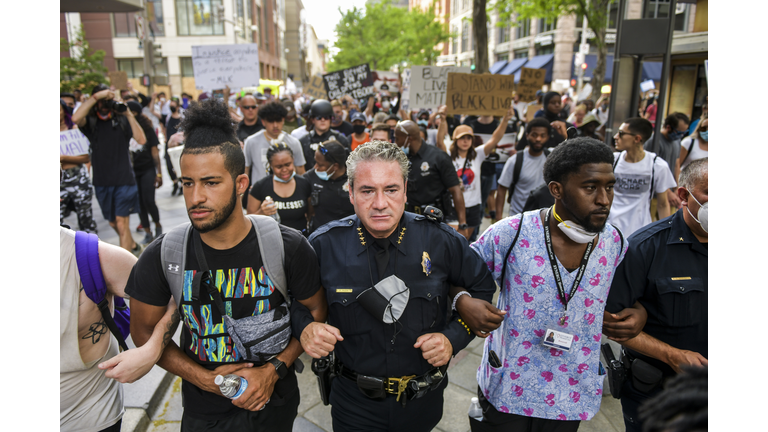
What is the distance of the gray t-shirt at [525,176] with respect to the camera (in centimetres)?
528

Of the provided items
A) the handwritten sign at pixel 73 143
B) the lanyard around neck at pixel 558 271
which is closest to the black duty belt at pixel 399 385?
the lanyard around neck at pixel 558 271

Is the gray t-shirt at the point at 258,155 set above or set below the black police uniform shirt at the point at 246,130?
below

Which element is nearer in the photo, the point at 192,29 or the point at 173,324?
the point at 173,324

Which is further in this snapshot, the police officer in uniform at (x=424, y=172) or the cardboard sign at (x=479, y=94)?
the cardboard sign at (x=479, y=94)

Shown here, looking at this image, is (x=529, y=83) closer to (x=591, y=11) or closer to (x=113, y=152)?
(x=113, y=152)

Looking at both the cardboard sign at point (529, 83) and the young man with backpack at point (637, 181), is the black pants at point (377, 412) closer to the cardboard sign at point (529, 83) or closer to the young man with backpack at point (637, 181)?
the young man with backpack at point (637, 181)

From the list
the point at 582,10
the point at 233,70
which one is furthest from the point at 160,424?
the point at 582,10

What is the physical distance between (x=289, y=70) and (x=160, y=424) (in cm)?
7712

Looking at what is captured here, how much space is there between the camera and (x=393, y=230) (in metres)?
2.11

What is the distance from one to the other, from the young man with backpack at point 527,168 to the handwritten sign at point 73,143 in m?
5.07

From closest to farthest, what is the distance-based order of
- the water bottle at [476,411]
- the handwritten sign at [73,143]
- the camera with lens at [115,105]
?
the water bottle at [476,411], the handwritten sign at [73,143], the camera with lens at [115,105]

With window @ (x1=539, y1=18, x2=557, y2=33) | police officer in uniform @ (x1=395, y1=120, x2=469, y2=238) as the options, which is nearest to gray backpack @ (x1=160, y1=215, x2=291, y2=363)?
police officer in uniform @ (x1=395, y1=120, x2=469, y2=238)

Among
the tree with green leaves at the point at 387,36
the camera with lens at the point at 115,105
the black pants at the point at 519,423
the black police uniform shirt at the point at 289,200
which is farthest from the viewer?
the tree with green leaves at the point at 387,36

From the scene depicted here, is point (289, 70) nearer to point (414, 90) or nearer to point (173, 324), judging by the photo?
point (414, 90)
